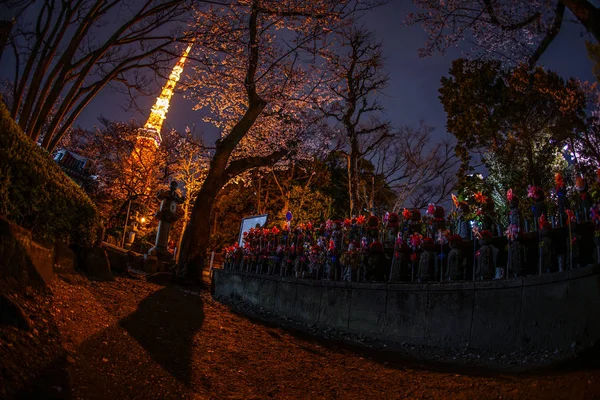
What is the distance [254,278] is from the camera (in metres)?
11.7

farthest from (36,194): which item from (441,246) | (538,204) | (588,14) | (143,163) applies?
(143,163)

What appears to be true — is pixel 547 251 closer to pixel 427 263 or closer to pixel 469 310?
pixel 469 310

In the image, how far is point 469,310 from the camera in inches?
237

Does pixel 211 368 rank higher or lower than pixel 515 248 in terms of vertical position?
lower

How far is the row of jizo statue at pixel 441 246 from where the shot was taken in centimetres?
561

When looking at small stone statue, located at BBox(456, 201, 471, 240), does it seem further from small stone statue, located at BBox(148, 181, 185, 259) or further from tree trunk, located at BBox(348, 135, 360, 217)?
small stone statue, located at BBox(148, 181, 185, 259)

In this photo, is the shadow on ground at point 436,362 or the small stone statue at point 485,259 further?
the small stone statue at point 485,259

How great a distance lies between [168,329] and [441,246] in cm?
493

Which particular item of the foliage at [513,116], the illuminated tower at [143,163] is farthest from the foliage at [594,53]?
the illuminated tower at [143,163]

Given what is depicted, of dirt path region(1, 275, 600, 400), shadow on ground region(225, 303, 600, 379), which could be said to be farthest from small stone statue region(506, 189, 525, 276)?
dirt path region(1, 275, 600, 400)

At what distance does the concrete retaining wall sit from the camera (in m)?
4.70

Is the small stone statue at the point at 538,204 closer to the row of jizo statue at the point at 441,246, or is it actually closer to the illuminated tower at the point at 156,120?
the row of jizo statue at the point at 441,246

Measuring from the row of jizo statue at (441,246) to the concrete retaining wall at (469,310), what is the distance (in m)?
0.41

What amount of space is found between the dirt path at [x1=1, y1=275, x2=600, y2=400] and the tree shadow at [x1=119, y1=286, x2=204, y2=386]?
0.02 meters
